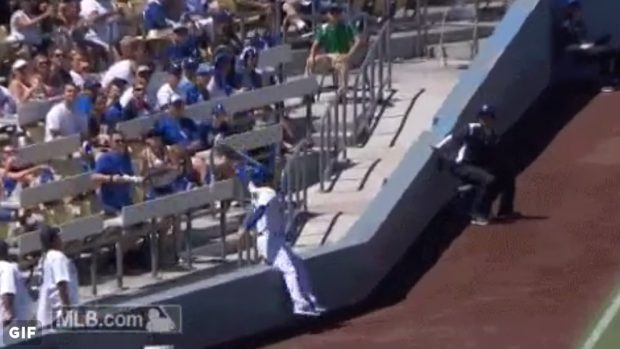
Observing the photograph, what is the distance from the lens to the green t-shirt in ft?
67.4

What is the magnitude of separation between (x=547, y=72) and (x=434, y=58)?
167 centimetres

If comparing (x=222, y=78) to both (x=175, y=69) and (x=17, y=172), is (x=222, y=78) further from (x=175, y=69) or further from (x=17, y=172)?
(x=17, y=172)

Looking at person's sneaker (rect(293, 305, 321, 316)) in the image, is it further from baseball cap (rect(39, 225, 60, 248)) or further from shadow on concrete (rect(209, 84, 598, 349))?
baseball cap (rect(39, 225, 60, 248))

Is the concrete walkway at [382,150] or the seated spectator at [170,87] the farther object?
the concrete walkway at [382,150]

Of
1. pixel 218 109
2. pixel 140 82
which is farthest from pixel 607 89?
pixel 140 82

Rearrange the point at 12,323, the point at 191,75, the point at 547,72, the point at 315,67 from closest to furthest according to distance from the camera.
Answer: the point at 12,323
the point at 191,75
the point at 315,67
the point at 547,72

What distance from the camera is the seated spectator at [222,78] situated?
18.5 metres

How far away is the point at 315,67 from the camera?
20562 mm

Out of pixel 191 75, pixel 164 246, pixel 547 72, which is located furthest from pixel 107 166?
pixel 547 72

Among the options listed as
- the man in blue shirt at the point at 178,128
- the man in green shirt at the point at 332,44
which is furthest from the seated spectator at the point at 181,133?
the man in green shirt at the point at 332,44

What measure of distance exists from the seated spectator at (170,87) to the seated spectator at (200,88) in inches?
6.0

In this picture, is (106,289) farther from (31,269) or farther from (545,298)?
(545,298)

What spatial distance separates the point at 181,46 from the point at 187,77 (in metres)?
0.90

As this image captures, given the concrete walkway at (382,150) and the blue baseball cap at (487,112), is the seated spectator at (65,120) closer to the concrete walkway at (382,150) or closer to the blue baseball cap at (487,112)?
the concrete walkway at (382,150)
